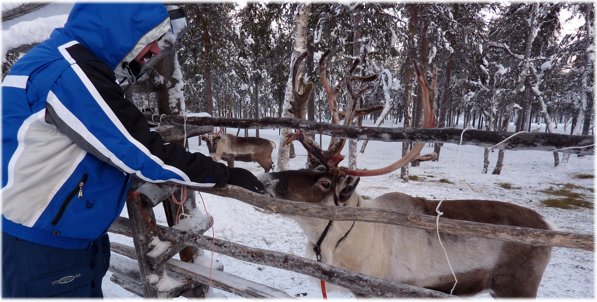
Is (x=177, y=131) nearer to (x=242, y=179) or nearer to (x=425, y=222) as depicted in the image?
(x=242, y=179)

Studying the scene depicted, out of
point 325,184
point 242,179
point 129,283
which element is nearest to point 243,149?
point 129,283

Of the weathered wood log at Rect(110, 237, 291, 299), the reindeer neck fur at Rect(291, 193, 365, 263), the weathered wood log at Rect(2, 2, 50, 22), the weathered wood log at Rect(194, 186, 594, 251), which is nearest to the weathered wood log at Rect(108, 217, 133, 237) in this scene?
the weathered wood log at Rect(110, 237, 291, 299)

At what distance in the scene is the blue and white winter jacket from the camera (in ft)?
5.16

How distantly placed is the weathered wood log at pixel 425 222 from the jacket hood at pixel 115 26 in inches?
42.8

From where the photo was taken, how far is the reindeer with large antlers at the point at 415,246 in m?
2.75

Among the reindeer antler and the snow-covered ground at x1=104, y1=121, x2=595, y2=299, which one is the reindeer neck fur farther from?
the snow-covered ground at x1=104, y1=121, x2=595, y2=299

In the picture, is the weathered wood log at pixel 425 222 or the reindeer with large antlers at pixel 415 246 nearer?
the weathered wood log at pixel 425 222

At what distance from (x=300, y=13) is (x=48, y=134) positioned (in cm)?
797

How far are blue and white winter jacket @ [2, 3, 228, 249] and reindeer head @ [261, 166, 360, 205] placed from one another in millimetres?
1064

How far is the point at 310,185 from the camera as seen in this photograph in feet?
8.99

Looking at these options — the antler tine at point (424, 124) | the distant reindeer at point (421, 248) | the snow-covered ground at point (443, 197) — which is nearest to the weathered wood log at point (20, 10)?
the snow-covered ground at point (443, 197)

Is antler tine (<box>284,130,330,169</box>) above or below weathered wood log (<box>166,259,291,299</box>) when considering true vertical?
above

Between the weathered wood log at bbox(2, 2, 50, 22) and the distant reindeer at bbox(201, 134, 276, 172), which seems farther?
the distant reindeer at bbox(201, 134, 276, 172)

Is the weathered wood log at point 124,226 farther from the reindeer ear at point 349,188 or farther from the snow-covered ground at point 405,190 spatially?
the reindeer ear at point 349,188
